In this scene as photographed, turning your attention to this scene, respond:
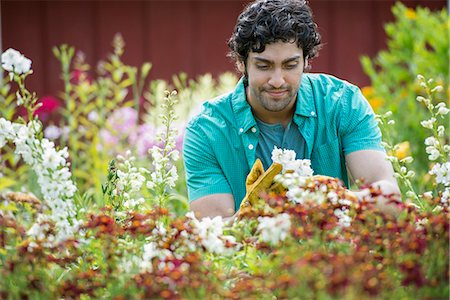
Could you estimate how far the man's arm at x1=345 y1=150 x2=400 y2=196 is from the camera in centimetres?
292

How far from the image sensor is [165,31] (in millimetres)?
6590

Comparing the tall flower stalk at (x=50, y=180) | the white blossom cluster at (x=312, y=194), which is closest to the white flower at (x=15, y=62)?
the tall flower stalk at (x=50, y=180)

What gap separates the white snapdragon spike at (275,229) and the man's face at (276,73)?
3.24 ft

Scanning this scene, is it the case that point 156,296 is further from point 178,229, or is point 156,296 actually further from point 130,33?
point 130,33

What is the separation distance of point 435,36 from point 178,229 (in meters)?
3.43

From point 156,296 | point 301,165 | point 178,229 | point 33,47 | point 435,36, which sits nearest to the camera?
point 156,296

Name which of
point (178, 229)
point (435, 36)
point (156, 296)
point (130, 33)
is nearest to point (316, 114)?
point (178, 229)

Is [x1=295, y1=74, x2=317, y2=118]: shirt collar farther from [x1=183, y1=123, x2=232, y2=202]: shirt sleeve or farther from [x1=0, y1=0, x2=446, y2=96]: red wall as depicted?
[x1=0, y1=0, x2=446, y2=96]: red wall

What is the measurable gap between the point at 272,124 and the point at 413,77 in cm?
253

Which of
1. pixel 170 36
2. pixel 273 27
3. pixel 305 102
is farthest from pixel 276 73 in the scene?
pixel 170 36

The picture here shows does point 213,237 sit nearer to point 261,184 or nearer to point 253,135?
point 261,184

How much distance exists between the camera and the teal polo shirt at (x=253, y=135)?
3.10 metres

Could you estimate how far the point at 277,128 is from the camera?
3170 millimetres

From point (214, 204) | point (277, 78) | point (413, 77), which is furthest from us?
point (413, 77)
